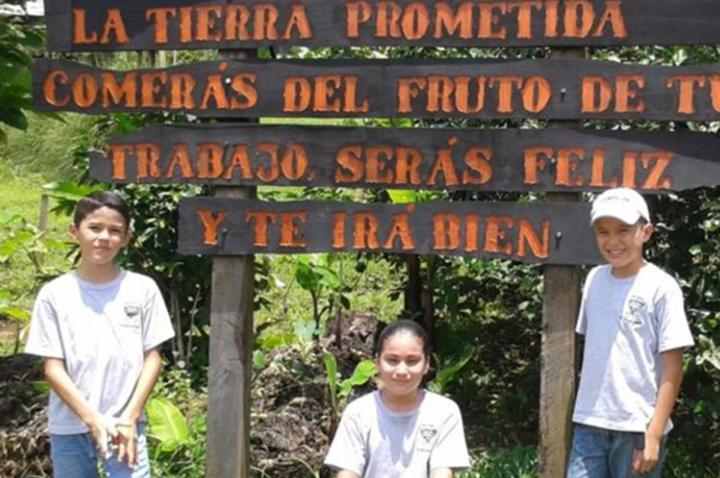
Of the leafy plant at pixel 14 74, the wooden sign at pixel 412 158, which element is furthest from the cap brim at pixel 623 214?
the leafy plant at pixel 14 74

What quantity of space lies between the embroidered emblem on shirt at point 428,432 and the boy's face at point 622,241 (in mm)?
802

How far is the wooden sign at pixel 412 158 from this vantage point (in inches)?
174

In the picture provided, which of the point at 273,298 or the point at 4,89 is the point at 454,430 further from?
the point at 273,298

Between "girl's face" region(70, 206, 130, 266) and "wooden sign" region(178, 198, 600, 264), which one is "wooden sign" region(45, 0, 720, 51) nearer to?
"wooden sign" region(178, 198, 600, 264)

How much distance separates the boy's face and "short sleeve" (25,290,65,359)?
1800 mm

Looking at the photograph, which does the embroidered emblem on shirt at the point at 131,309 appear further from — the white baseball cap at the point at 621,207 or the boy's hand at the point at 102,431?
the white baseball cap at the point at 621,207

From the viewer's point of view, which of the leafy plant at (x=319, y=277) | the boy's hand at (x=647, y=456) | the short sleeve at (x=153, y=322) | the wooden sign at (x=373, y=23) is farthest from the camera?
the leafy plant at (x=319, y=277)

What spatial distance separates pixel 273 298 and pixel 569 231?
13.0 feet

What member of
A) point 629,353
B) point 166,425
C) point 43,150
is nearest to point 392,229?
point 629,353

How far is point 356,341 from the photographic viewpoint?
6660 millimetres

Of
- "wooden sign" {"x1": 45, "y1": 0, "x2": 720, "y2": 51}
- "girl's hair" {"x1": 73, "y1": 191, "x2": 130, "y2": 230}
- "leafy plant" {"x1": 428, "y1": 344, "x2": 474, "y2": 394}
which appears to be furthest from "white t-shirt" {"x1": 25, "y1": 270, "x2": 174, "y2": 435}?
"leafy plant" {"x1": 428, "y1": 344, "x2": 474, "y2": 394}

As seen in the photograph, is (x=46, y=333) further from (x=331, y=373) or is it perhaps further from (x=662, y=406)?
(x=662, y=406)

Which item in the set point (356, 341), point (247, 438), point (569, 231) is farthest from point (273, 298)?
point (569, 231)

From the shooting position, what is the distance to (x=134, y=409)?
391 cm
